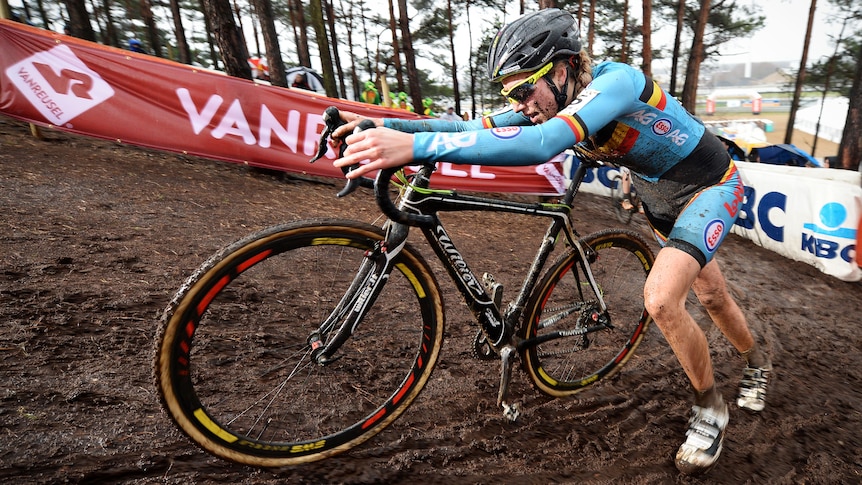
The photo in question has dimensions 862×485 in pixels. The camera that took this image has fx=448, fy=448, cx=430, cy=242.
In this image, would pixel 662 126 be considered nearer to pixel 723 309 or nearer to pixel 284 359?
pixel 723 309

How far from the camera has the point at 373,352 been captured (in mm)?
2994

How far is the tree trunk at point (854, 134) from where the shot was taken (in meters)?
13.5

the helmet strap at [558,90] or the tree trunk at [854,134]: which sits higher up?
the helmet strap at [558,90]

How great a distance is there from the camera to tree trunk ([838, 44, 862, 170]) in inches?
532

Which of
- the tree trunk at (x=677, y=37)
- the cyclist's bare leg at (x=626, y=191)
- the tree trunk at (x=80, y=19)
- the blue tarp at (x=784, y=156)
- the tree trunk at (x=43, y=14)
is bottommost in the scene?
the blue tarp at (x=784, y=156)

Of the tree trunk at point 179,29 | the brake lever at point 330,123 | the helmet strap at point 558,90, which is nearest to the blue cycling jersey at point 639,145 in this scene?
the helmet strap at point 558,90

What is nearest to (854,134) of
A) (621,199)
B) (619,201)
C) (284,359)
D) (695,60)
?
(695,60)

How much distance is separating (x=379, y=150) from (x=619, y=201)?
30.6 feet

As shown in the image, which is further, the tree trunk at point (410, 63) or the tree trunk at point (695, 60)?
the tree trunk at point (410, 63)

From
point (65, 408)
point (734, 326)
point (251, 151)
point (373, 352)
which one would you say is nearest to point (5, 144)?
point (251, 151)

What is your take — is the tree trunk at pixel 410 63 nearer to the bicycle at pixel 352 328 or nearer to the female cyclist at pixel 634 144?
the bicycle at pixel 352 328

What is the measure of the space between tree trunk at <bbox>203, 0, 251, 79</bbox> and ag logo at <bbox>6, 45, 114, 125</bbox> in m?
2.02

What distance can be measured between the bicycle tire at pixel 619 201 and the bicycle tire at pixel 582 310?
6.32 m

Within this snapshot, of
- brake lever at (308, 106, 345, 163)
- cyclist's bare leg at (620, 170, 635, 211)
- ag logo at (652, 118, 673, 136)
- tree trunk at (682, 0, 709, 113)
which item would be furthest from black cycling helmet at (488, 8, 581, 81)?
tree trunk at (682, 0, 709, 113)
